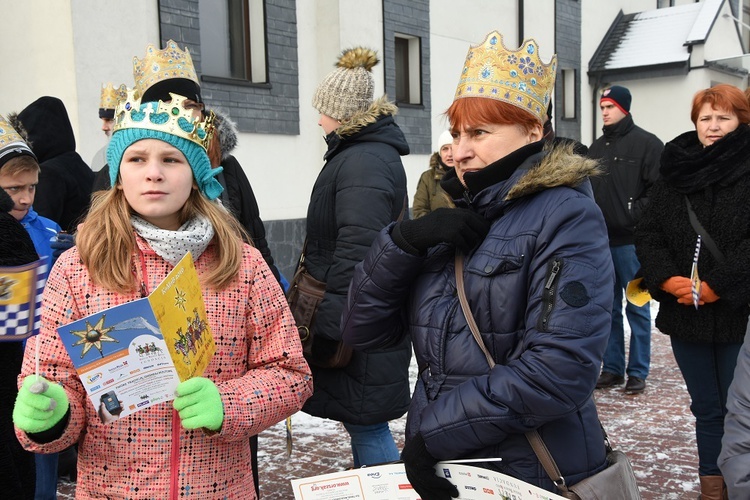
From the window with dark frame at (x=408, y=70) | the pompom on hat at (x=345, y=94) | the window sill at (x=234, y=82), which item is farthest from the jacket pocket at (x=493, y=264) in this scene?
the window with dark frame at (x=408, y=70)

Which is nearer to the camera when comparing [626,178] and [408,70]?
[626,178]

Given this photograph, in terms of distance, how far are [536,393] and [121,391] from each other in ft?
A: 3.31

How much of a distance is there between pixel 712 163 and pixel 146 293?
9.48 feet

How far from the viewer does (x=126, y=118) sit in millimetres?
2252

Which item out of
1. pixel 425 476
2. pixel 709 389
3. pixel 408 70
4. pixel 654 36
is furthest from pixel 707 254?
pixel 654 36

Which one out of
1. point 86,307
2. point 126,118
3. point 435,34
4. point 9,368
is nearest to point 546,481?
point 86,307

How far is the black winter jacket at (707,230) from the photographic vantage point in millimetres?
3627

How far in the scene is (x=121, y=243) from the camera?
2.17 m

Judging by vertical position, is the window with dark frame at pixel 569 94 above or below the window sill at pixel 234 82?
above

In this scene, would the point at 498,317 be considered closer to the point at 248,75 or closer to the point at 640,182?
the point at 640,182

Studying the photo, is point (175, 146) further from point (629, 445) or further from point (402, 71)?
point (402, 71)

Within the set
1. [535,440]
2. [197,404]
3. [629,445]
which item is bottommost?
[629,445]

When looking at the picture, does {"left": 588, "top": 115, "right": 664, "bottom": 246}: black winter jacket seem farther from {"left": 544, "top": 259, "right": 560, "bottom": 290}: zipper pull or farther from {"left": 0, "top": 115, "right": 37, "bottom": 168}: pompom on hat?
{"left": 544, "top": 259, "right": 560, "bottom": 290}: zipper pull

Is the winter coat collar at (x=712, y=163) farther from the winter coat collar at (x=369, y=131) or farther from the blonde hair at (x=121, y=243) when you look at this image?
the blonde hair at (x=121, y=243)
